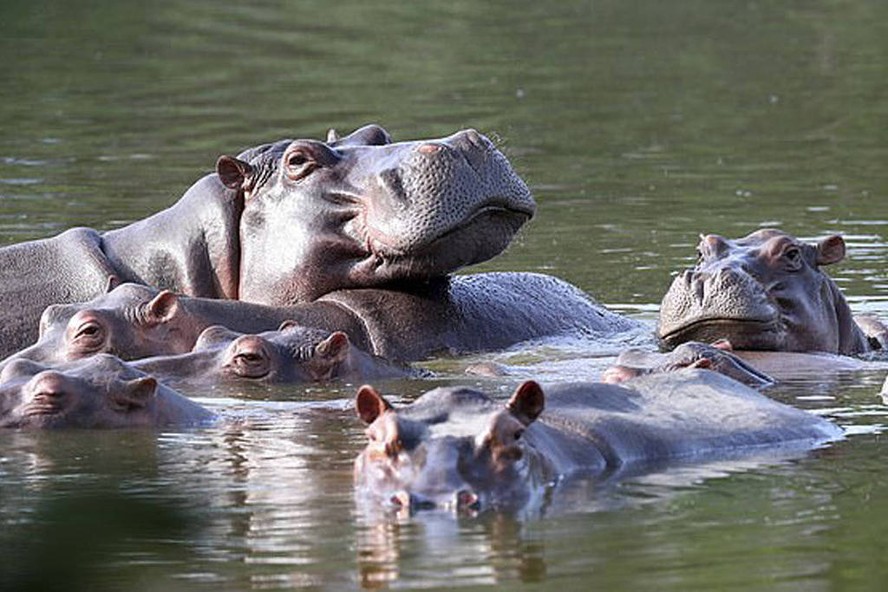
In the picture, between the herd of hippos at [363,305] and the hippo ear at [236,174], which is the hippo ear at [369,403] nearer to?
the herd of hippos at [363,305]

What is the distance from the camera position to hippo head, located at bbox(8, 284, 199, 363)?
7.54 m

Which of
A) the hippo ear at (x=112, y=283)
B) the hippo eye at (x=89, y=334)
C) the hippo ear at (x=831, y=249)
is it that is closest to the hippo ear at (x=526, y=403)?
the hippo eye at (x=89, y=334)

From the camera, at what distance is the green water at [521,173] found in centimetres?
406

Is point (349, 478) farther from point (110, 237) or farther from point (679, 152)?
point (679, 152)

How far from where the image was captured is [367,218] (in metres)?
8.34

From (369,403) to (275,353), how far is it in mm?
2701

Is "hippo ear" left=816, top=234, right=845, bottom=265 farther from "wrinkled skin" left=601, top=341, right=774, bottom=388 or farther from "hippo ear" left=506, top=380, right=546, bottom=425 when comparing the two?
"hippo ear" left=506, top=380, right=546, bottom=425

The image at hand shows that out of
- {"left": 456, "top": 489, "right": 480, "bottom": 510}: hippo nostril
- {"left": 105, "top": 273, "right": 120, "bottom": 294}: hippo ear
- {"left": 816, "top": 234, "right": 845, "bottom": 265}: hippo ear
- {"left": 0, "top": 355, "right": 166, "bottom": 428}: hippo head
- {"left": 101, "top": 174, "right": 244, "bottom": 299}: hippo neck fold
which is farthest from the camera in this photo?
{"left": 101, "top": 174, "right": 244, "bottom": 299}: hippo neck fold

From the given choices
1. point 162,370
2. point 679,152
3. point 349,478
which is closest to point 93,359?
point 162,370

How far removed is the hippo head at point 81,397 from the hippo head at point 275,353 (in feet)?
3.04

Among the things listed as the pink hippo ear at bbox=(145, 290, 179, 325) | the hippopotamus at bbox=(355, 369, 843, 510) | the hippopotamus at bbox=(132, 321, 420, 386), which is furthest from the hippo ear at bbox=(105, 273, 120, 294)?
the hippopotamus at bbox=(355, 369, 843, 510)

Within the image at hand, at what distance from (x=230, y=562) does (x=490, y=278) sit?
16.5 ft

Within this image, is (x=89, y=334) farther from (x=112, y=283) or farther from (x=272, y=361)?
(x=112, y=283)

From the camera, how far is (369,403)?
194 inches
